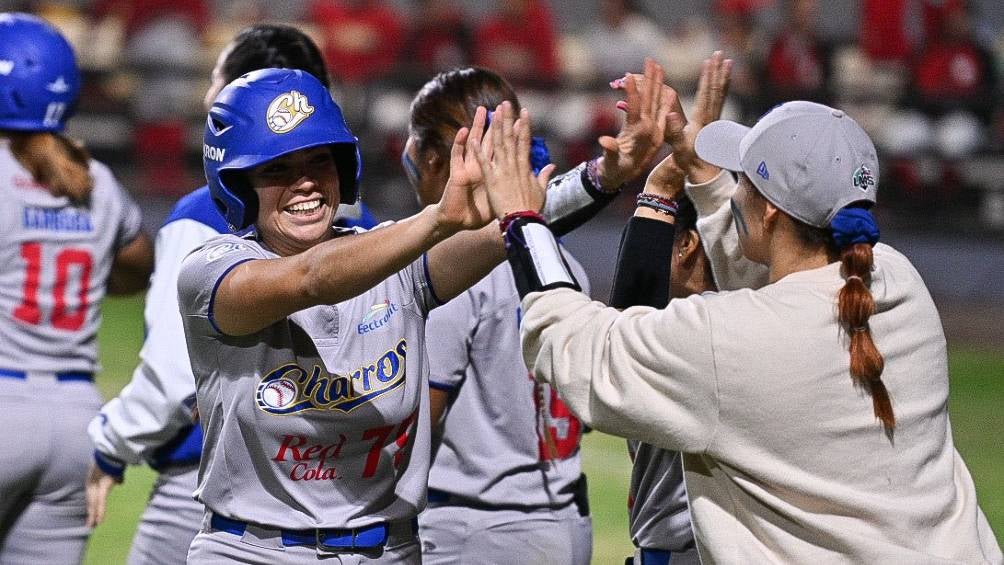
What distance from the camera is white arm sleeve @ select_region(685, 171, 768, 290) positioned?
3.31 metres

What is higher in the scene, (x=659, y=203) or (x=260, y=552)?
(x=659, y=203)

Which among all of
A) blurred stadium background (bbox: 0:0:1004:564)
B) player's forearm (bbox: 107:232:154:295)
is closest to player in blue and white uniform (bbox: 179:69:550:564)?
player's forearm (bbox: 107:232:154:295)

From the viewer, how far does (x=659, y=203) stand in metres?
3.13

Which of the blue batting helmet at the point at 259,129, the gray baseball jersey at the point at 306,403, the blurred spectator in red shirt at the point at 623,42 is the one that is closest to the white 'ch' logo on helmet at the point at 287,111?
the blue batting helmet at the point at 259,129

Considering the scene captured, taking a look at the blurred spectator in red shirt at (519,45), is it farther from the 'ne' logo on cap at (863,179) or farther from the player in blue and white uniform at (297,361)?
the 'ne' logo on cap at (863,179)

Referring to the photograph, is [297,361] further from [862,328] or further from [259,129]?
[862,328]

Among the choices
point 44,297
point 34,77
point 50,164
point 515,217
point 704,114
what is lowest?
point 44,297

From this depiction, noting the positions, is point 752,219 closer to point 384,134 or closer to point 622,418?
point 622,418

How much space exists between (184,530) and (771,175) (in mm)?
2003

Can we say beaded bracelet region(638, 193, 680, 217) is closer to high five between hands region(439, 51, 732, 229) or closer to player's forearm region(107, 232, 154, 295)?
high five between hands region(439, 51, 732, 229)

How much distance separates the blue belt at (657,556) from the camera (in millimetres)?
3285

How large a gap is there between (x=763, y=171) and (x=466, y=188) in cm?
62

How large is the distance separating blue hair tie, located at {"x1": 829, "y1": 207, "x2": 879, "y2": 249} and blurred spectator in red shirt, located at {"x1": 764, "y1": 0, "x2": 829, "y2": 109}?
9865 mm

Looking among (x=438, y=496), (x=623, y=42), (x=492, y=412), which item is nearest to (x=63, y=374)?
(x=438, y=496)
